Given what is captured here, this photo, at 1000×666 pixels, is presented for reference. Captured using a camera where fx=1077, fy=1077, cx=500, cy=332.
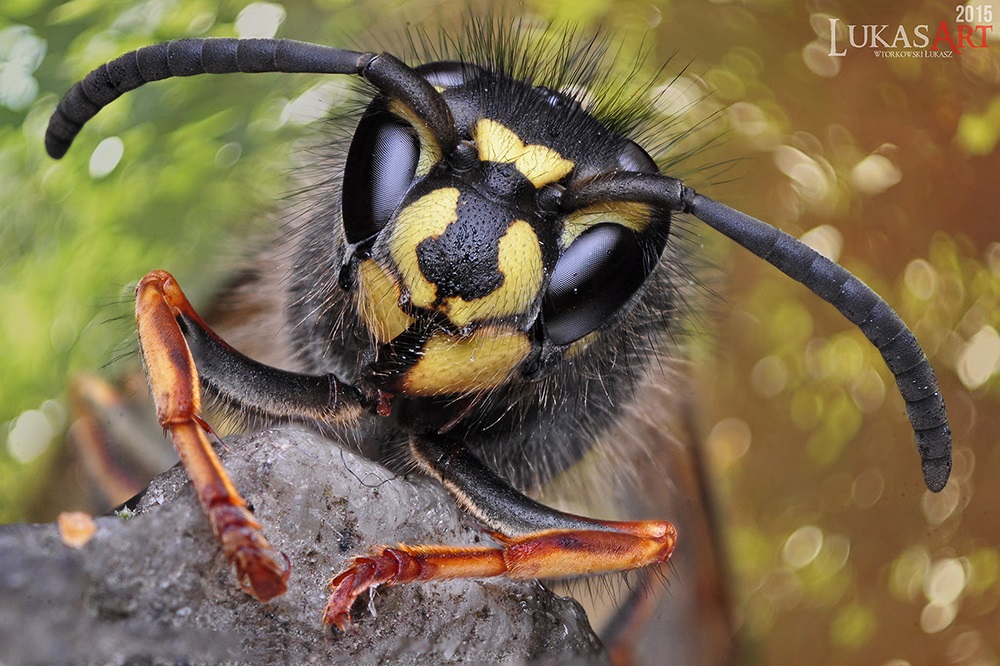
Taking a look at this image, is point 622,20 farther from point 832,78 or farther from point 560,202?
point 560,202

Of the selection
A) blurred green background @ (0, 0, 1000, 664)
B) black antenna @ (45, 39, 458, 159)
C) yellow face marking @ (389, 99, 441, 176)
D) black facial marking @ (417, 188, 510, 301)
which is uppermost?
black antenna @ (45, 39, 458, 159)

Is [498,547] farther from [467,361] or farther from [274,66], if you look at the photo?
[274,66]

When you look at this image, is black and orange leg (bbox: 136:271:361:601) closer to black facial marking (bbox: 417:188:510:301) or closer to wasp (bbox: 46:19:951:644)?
wasp (bbox: 46:19:951:644)

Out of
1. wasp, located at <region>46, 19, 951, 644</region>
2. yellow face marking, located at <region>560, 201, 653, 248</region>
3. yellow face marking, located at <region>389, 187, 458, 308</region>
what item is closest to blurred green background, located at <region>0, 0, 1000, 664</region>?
wasp, located at <region>46, 19, 951, 644</region>

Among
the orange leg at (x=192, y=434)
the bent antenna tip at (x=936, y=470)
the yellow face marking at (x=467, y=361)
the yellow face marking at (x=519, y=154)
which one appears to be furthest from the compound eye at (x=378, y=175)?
the bent antenna tip at (x=936, y=470)

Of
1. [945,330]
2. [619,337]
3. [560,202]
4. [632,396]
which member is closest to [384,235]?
[560,202]

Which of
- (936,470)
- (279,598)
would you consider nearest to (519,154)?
(279,598)

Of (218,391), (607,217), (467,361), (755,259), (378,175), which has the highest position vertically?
(378,175)
